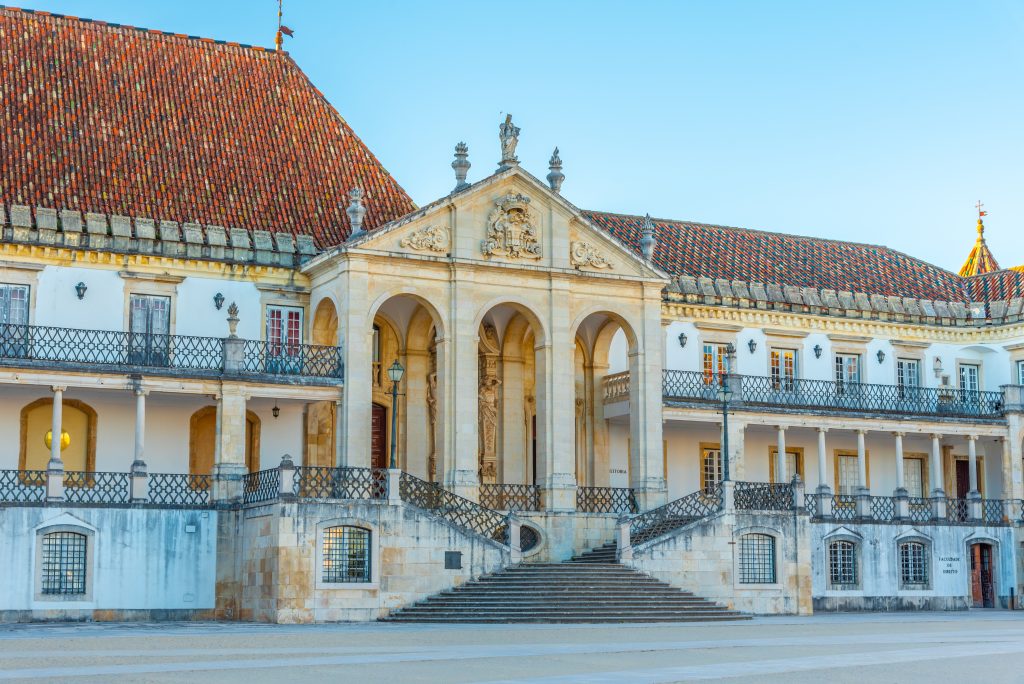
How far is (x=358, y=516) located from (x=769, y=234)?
22.9 m

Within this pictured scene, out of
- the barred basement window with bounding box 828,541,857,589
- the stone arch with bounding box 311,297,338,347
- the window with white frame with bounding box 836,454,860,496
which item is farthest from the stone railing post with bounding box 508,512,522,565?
the window with white frame with bounding box 836,454,860,496

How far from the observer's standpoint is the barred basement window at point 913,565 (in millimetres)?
42031

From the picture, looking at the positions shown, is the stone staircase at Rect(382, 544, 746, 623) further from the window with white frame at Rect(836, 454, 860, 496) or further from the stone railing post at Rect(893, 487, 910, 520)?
the window with white frame at Rect(836, 454, 860, 496)

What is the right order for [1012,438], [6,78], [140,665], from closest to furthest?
[140,665] < [6,78] < [1012,438]

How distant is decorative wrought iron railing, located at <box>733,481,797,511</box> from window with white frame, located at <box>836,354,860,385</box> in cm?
859

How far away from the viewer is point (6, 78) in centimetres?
3872

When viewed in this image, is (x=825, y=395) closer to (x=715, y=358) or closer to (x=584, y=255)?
(x=715, y=358)

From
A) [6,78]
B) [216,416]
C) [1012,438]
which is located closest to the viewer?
[216,416]

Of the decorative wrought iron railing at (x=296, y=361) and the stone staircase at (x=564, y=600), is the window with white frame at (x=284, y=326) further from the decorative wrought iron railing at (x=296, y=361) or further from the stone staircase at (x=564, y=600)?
the stone staircase at (x=564, y=600)

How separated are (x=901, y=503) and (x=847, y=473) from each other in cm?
Result: 443

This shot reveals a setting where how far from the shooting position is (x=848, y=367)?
46875 mm

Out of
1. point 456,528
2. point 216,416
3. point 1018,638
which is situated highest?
point 216,416

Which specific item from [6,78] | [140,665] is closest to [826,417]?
[6,78]

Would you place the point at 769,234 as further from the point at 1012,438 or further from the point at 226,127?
the point at 226,127
